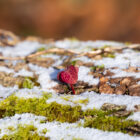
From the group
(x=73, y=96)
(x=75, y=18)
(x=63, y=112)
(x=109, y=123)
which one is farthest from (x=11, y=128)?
(x=75, y=18)

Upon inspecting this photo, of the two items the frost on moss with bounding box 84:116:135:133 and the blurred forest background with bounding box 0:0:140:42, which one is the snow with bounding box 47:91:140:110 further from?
the blurred forest background with bounding box 0:0:140:42

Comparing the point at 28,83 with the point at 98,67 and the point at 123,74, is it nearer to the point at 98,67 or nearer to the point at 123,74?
the point at 98,67

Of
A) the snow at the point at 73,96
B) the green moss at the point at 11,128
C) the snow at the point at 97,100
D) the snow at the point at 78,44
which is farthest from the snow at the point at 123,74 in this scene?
the snow at the point at 78,44

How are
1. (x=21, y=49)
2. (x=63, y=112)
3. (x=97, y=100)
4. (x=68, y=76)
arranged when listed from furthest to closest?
1. (x=21, y=49)
2. (x=68, y=76)
3. (x=97, y=100)
4. (x=63, y=112)

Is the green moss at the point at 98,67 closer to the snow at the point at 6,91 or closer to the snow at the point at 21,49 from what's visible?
the snow at the point at 6,91

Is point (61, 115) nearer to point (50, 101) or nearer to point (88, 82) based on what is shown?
point (50, 101)

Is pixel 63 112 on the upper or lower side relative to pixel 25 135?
upper

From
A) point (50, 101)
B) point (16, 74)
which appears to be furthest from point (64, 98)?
point (16, 74)
